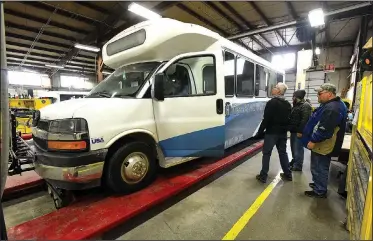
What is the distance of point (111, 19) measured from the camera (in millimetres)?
9820

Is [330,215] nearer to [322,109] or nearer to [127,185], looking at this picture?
[322,109]

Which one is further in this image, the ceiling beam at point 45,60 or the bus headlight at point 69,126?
the ceiling beam at point 45,60

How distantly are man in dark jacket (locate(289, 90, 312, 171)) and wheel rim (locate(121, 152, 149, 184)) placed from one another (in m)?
2.80

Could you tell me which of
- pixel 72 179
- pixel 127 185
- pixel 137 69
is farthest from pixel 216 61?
pixel 72 179

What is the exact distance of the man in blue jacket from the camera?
2.82m

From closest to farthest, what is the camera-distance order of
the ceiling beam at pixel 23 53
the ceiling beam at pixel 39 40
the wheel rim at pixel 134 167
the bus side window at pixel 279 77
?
1. the wheel rim at pixel 134 167
2. the bus side window at pixel 279 77
3. the ceiling beam at pixel 39 40
4. the ceiling beam at pixel 23 53

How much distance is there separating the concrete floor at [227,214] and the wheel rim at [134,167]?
519 mm

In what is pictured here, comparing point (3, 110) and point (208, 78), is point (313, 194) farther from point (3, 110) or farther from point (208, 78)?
point (3, 110)

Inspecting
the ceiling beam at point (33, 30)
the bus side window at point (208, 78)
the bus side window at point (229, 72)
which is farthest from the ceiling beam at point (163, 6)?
the ceiling beam at point (33, 30)

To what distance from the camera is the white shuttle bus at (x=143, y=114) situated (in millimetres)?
2438

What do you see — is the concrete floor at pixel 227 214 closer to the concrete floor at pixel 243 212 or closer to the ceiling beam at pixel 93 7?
the concrete floor at pixel 243 212

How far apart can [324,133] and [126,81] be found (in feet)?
10.0

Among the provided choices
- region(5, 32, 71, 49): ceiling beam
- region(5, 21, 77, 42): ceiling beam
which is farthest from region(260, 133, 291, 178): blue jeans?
region(5, 32, 71, 49): ceiling beam

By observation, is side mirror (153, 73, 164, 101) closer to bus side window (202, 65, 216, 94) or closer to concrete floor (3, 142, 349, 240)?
bus side window (202, 65, 216, 94)
